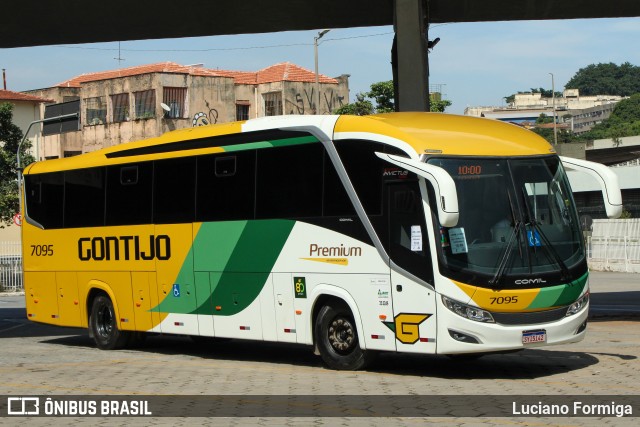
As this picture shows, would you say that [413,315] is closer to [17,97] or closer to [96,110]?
[96,110]

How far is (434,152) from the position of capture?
14062 mm

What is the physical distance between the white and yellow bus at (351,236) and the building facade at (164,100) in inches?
2297

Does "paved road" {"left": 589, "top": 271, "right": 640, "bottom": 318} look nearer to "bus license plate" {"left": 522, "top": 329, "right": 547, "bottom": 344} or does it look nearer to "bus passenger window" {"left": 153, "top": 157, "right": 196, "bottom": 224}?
"bus passenger window" {"left": 153, "top": 157, "right": 196, "bottom": 224}

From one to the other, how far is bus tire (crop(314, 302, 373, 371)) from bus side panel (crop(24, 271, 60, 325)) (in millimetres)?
7549

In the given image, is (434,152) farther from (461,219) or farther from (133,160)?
(133,160)

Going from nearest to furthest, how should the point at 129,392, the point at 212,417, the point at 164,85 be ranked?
the point at 212,417, the point at 129,392, the point at 164,85

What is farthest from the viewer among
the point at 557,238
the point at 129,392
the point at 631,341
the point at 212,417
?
the point at 631,341

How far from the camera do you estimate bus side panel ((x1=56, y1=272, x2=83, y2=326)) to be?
20844 mm

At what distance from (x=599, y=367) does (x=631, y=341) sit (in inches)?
163

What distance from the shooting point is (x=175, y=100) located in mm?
81188

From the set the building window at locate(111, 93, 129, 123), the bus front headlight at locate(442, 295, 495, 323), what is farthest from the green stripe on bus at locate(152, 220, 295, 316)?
the building window at locate(111, 93, 129, 123)

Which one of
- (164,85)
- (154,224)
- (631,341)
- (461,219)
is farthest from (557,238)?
(164,85)

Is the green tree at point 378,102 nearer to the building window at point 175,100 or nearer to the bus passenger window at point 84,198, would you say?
the building window at point 175,100

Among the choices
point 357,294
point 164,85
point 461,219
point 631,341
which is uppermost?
point 164,85
